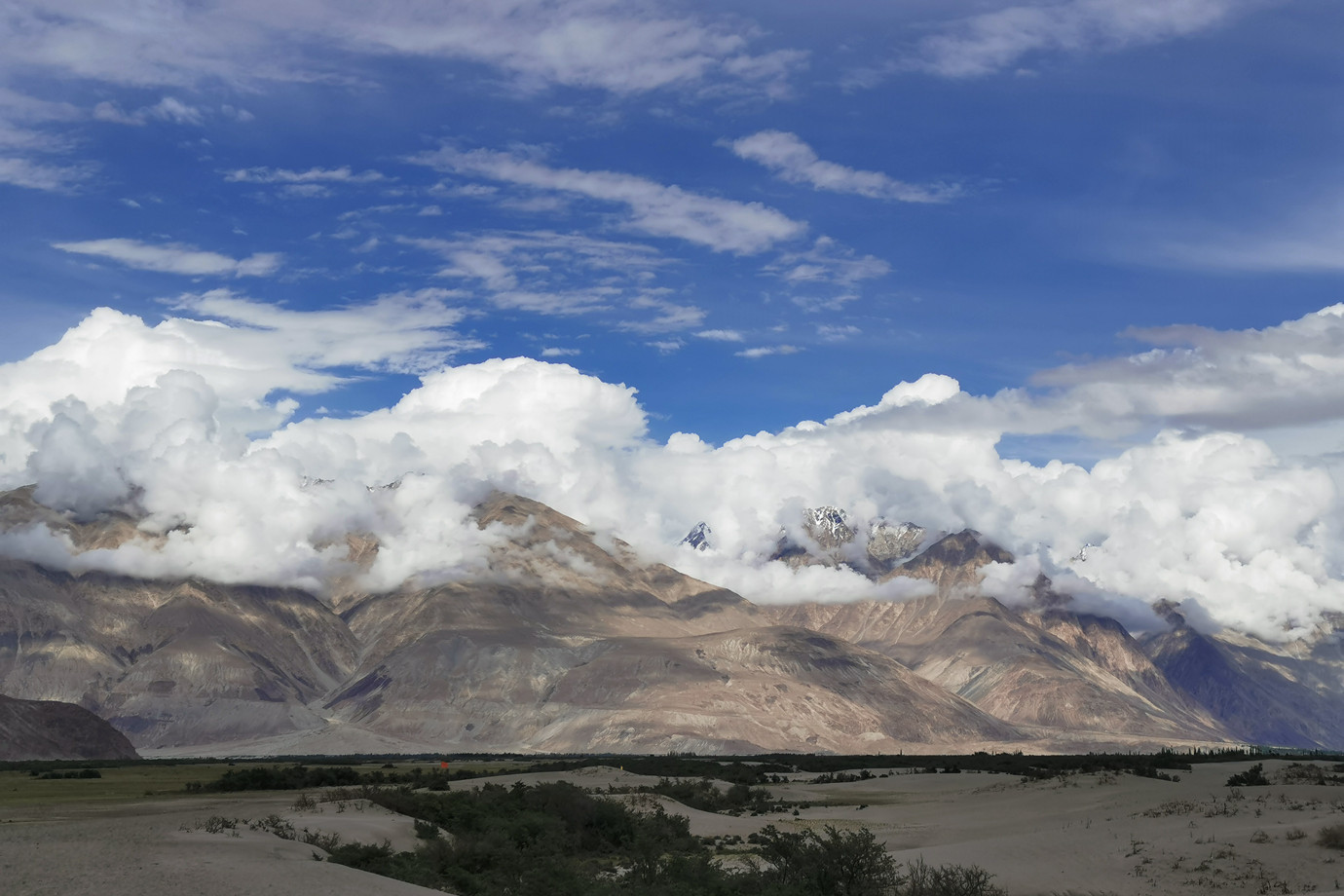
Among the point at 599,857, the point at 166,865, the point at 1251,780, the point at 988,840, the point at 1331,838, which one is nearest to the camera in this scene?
the point at 166,865

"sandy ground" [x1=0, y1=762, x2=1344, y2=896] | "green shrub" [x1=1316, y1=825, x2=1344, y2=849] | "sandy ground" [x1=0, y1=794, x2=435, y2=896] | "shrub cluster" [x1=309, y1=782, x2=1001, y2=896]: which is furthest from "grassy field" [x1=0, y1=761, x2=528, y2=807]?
"green shrub" [x1=1316, y1=825, x2=1344, y2=849]

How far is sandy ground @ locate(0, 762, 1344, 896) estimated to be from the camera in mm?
28812

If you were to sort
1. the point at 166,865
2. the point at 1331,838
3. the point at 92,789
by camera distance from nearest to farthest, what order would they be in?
1. the point at 166,865
2. the point at 1331,838
3. the point at 92,789

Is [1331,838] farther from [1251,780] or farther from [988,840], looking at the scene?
→ [1251,780]

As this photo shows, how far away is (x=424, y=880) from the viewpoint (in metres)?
35.5

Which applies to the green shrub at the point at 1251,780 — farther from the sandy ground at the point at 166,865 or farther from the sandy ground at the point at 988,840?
the sandy ground at the point at 166,865

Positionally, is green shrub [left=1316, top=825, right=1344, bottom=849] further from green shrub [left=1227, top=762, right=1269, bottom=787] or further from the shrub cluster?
green shrub [left=1227, top=762, right=1269, bottom=787]

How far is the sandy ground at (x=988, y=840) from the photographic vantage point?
2881cm

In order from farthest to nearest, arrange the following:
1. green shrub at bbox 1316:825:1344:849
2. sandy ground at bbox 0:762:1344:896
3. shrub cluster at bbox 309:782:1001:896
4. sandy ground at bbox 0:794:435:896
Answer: green shrub at bbox 1316:825:1344:849 → shrub cluster at bbox 309:782:1001:896 → sandy ground at bbox 0:762:1344:896 → sandy ground at bbox 0:794:435:896

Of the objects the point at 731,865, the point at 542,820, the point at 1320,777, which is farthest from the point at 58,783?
the point at 1320,777

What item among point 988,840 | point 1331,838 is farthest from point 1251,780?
point 1331,838

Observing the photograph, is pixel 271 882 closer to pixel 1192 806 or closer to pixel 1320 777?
pixel 1192 806

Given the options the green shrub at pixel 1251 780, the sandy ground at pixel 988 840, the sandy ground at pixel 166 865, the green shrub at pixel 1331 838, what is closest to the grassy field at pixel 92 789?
the sandy ground at pixel 988 840

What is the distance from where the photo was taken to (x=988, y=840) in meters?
45.8
